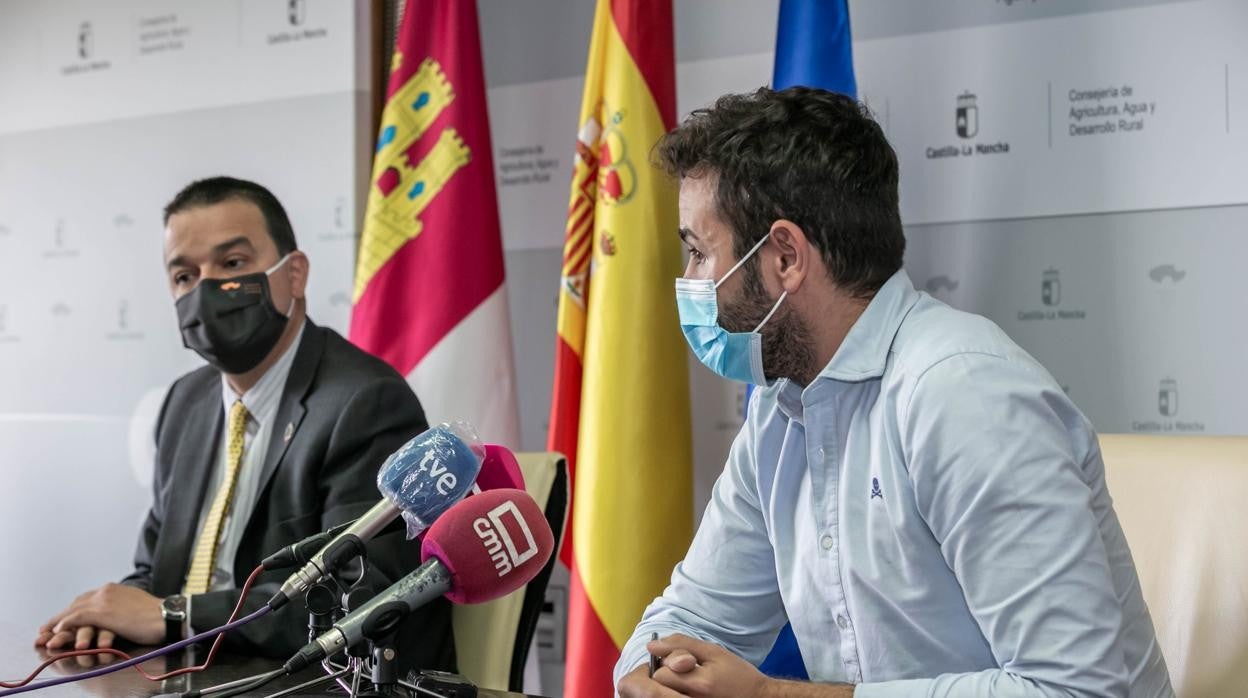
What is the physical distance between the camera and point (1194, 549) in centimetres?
157

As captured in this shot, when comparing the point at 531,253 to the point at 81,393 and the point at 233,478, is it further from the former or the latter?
the point at 81,393

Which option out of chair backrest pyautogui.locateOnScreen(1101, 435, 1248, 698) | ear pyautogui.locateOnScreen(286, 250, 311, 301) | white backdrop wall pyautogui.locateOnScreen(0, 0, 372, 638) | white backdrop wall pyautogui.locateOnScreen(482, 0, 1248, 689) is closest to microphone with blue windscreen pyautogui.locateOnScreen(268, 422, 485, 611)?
chair backrest pyautogui.locateOnScreen(1101, 435, 1248, 698)

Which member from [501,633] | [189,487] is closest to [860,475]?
[501,633]

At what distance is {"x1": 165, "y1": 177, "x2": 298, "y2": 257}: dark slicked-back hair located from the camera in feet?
8.33

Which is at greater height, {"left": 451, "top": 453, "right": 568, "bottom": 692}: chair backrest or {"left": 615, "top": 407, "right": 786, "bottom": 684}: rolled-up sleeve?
{"left": 615, "top": 407, "right": 786, "bottom": 684}: rolled-up sleeve

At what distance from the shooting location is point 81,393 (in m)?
4.30

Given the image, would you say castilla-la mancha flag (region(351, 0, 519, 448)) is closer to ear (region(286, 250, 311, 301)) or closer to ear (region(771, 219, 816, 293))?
ear (region(286, 250, 311, 301))

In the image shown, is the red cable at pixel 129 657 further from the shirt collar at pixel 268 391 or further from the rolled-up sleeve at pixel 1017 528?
the rolled-up sleeve at pixel 1017 528

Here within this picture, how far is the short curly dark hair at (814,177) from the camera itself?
162 centimetres

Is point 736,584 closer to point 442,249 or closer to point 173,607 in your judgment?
point 173,607

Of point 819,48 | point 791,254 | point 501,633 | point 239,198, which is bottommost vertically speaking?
point 501,633

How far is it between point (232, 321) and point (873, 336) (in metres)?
1.39

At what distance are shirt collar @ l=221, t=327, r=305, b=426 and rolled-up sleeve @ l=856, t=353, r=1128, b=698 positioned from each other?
1.46 m

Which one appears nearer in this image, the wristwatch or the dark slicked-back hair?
the wristwatch
